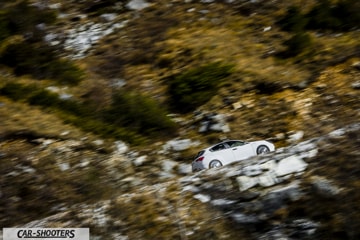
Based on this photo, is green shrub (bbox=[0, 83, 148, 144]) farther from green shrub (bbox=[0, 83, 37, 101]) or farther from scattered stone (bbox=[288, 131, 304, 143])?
scattered stone (bbox=[288, 131, 304, 143])

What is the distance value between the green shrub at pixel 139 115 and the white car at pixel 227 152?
4.13 meters

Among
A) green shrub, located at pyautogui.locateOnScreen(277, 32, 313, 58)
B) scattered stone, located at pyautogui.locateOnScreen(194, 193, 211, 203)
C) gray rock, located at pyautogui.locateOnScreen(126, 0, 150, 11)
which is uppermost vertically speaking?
gray rock, located at pyautogui.locateOnScreen(126, 0, 150, 11)

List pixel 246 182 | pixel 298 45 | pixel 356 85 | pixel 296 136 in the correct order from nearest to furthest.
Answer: pixel 246 182 → pixel 296 136 → pixel 356 85 → pixel 298 45

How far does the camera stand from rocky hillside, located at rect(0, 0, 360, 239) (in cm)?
1360

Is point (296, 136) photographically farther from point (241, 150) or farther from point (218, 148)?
point (218, 148)

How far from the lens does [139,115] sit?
2386 centimetres

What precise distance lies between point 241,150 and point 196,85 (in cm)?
616

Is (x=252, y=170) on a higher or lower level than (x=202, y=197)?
higher

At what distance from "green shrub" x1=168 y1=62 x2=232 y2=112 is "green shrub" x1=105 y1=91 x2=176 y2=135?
1.15m

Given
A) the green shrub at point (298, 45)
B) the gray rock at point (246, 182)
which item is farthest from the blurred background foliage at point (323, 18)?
the gray rock at point (246, 182)

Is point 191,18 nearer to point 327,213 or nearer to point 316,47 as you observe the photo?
point 316,47

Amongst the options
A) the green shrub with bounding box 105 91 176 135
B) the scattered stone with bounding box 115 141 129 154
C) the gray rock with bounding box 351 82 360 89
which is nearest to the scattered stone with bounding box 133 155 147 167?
the scattered stone with bounding box 115 141 129 154

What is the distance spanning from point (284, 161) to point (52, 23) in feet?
68.9

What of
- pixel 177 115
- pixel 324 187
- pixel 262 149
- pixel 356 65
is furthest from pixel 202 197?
pixel 356 65
